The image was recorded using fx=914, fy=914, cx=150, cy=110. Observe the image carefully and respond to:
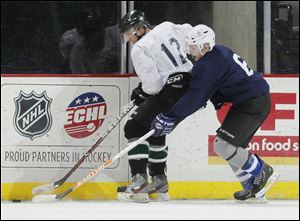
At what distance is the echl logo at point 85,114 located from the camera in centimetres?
596

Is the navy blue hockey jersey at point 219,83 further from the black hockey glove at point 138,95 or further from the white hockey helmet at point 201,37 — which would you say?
the black hockey glove at point 138,95

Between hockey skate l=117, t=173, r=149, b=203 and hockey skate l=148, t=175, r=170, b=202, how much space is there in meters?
0.04

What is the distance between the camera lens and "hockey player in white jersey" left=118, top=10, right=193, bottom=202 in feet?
17.9

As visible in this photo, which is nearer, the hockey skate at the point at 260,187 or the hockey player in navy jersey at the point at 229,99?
the hockey player in navy jersey at the point at 229,99

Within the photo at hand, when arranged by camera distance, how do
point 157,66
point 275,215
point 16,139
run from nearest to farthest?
point 275,215, point 157,66, point 16,139

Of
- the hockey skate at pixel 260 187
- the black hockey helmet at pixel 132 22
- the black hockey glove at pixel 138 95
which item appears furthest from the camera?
the black hockey glove at pixel 138 95

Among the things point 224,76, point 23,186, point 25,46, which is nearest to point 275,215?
point 224,76

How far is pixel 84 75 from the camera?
19.6ft

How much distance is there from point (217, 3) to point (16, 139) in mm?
1666

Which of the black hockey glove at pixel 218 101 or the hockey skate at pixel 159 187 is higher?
the black hockey glove at pixel 218 101

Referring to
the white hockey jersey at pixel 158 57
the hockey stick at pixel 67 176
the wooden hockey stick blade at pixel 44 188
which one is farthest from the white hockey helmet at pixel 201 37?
the wooden hockey stick blade at pixel 44 188

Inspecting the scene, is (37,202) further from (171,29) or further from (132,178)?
(171,29)

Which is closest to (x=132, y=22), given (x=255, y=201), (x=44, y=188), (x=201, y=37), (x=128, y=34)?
(x=128, y=34)

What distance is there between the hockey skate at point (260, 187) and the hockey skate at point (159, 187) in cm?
45
